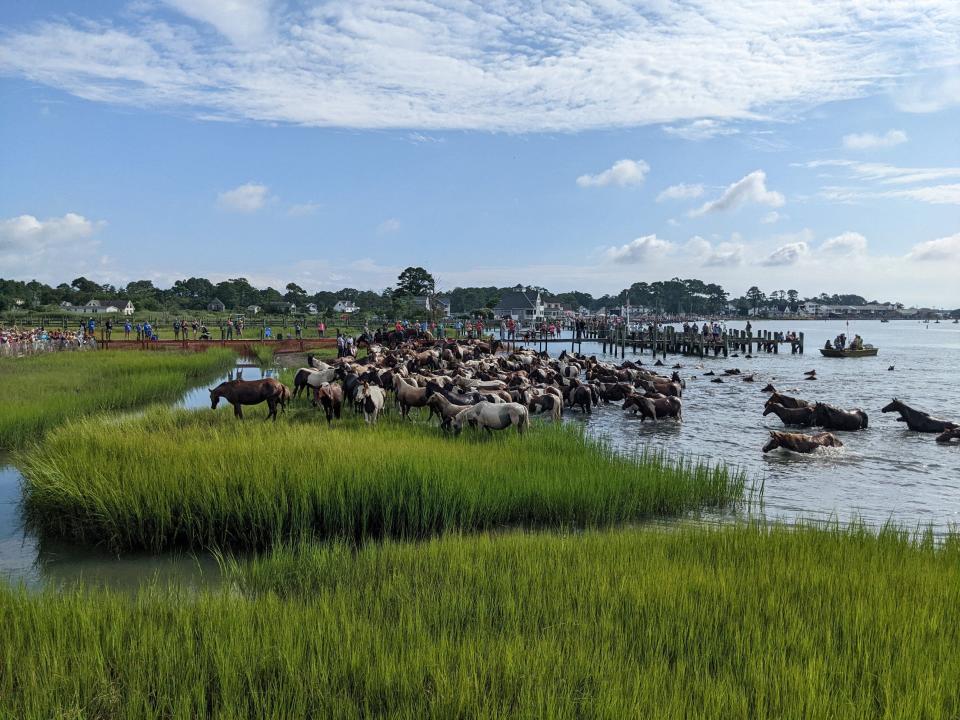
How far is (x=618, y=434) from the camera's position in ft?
67.9

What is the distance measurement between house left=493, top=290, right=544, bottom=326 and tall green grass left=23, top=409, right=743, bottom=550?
107597mm

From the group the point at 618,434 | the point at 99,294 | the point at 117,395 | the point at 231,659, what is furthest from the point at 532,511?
the point at 99,294

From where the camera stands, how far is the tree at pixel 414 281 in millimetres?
110562

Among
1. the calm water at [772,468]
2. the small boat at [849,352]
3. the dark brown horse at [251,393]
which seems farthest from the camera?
the small boat at [849,352]

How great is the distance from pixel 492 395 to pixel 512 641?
13.4 meters

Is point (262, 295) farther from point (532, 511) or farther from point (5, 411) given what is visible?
point (532, 511)

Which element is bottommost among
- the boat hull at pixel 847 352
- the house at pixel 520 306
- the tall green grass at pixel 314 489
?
the tall green grass at pixel 314 489

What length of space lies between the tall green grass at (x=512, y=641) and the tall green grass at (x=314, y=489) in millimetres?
2287

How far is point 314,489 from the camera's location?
9.90 m

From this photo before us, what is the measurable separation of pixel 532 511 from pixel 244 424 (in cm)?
798

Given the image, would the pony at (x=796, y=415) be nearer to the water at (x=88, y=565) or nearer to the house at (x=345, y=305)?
the water at (x=88, y=565)

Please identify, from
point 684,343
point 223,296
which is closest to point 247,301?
point 223,296

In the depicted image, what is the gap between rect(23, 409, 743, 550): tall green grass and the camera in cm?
938

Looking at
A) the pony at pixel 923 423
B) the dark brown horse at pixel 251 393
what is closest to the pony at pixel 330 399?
the dark brown horse at pixel 251 393
